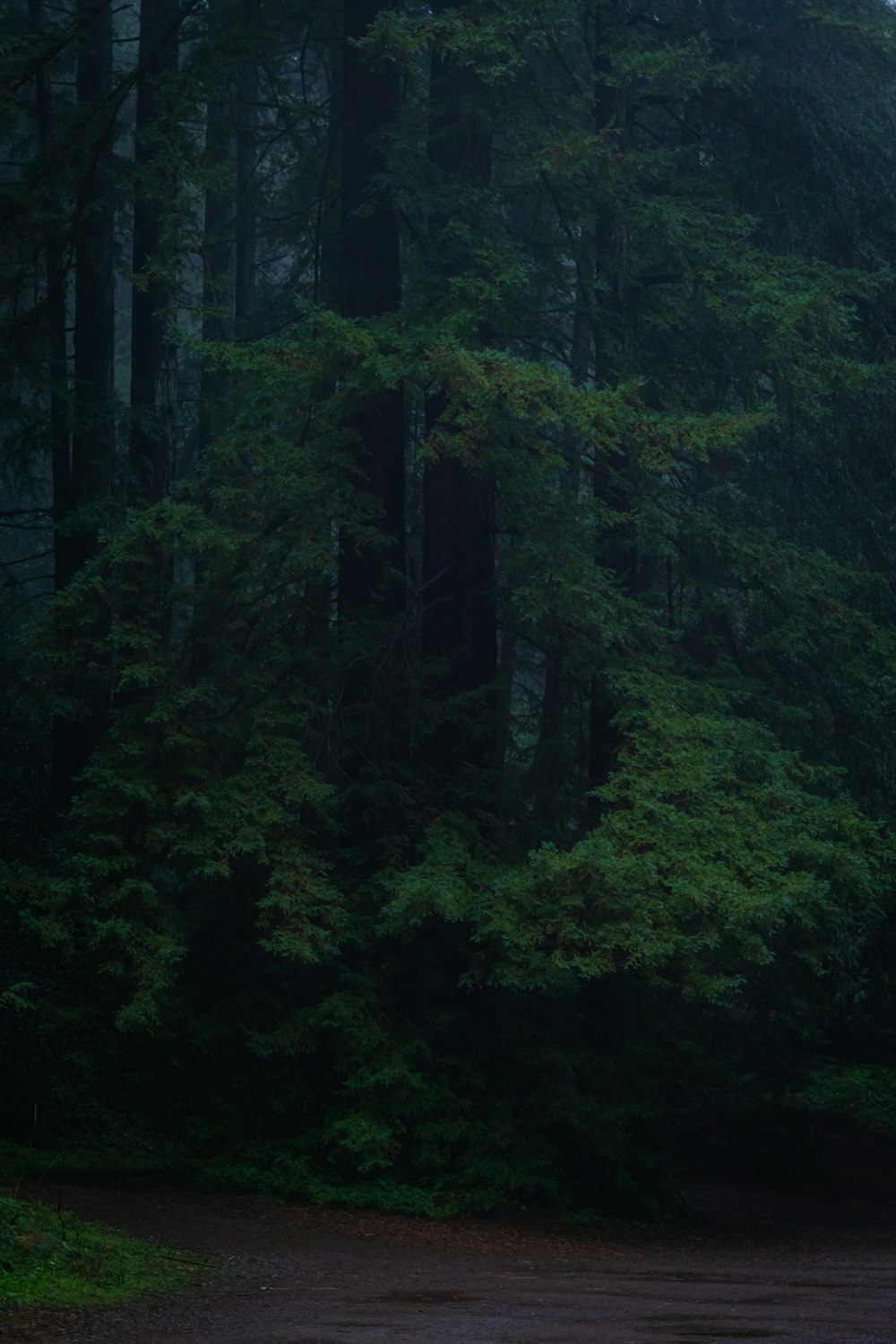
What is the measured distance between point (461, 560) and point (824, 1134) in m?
9.19

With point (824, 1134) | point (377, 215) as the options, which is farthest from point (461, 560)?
point (824, 1134)

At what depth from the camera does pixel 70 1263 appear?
8.33m

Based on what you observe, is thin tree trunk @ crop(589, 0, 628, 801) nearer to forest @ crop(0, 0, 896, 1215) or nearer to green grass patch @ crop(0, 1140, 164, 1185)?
forest @ crop(0, 0, 896, 1215)

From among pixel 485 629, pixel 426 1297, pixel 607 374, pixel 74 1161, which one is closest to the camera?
pixel 426 1297

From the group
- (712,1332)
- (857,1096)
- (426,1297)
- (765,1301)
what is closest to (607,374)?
(765,1301)

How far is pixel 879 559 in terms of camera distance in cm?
1372

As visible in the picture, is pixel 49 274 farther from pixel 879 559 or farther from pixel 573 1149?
pixel 573 1149

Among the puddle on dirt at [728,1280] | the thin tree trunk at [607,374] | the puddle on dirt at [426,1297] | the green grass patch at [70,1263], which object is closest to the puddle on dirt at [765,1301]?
the puddle on dirt at [728,1280]

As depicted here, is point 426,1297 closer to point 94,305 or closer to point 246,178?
point 246,178

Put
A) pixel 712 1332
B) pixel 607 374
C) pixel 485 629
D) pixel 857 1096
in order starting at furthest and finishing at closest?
1. pixel 857 1096
2. pixel 485 629
3. pixel 607 374
4. pixel 712 1332

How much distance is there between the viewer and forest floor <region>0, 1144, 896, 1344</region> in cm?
729

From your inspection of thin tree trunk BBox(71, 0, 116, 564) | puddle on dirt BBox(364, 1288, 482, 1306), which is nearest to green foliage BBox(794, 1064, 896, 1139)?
puddle on dirt BBox(364, 1288, 482, 1306)

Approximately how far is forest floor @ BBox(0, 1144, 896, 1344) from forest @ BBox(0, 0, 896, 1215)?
0.62m

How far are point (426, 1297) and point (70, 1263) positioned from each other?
81.0 inches
